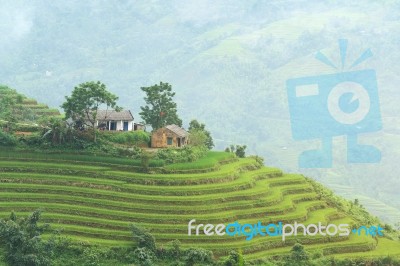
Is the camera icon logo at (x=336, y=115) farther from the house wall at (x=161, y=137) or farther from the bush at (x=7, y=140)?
the bush at (x=7, y=140)

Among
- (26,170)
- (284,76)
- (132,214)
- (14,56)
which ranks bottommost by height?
(132,214)

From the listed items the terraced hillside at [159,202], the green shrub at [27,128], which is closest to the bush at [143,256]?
the terraced hillside at [159,202]

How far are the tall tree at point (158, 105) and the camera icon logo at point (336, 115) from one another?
64.8 meters

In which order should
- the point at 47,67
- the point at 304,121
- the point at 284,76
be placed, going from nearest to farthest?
the point at 304,121
the point at 284,76
the point at 47,67

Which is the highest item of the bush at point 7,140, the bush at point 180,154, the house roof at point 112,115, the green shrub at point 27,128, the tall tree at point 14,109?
the tall tree at point 14,109

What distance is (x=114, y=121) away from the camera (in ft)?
162

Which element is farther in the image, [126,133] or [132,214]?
[126,133]

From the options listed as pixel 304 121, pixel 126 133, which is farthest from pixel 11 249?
pixel 304 121

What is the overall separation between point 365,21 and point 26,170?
169 m

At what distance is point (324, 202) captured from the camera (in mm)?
46688

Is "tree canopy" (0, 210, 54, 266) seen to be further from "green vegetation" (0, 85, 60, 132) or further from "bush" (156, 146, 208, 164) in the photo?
"green vegetation" (0, 85, 60, 132)

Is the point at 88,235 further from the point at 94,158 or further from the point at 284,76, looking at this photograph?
the point at 284,76

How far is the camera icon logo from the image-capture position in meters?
120

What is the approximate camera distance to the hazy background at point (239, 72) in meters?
122
